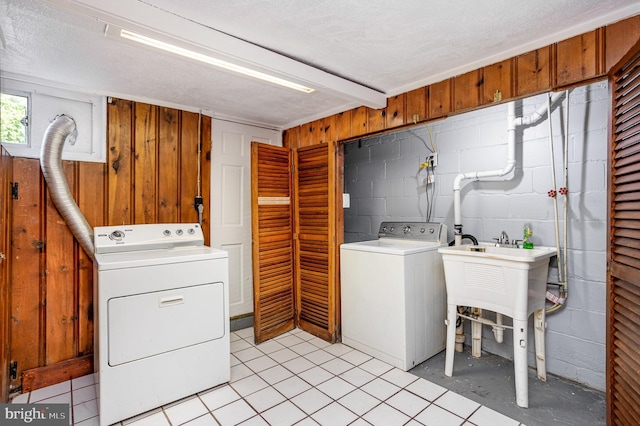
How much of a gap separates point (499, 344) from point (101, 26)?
3.56 m

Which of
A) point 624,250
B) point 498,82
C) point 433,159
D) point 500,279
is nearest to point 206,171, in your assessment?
point 433,159

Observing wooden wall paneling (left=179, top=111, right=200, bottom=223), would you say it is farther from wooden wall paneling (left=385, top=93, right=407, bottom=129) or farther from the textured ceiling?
wooden wall paneling (left=385, top=93, right=407, bottom=129)

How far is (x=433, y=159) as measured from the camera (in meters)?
3.19

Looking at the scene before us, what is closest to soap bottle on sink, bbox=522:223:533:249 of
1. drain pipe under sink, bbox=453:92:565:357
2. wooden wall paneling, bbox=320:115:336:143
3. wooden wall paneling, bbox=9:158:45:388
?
drain pipe under sink, bbox=453:92:565:357

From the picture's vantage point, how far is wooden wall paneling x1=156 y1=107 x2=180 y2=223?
2.87 m

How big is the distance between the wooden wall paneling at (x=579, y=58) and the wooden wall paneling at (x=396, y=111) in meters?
1.01

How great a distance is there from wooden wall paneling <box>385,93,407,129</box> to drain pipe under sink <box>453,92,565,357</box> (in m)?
0.77

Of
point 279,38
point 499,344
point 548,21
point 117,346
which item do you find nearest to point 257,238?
point 117,346

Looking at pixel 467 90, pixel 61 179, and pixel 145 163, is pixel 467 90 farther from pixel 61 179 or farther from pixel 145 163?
pixel 61 179

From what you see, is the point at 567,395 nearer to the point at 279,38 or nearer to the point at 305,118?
the point at 279,38

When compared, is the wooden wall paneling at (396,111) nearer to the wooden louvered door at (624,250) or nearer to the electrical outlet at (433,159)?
the electrical outlet at (433,159)

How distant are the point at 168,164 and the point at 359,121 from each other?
1.79 m

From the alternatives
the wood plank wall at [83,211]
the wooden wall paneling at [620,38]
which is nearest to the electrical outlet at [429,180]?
the wooden wall paneling at [620,38]

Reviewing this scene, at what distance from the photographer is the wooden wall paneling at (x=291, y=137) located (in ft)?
11.8
